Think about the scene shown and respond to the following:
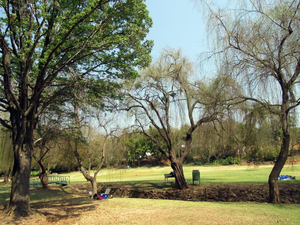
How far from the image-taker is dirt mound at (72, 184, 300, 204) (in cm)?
1164

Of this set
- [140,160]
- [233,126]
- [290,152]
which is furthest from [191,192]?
[140,160]

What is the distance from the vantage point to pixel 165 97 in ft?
49.9

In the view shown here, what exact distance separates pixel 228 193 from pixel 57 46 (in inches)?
440

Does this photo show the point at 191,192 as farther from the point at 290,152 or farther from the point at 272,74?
the point at 272,74

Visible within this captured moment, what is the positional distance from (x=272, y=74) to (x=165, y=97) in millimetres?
7379

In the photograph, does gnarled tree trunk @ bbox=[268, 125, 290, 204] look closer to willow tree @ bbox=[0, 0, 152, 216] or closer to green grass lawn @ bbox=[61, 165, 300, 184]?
green grass lawn @ bbox=[61, 165, 300, 184]

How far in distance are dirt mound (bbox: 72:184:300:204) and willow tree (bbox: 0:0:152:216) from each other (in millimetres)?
8461

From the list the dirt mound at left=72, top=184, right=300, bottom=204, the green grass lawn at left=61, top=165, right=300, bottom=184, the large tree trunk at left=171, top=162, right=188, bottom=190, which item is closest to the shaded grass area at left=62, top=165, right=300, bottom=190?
the green grass lawn at left=61, top=165, right=300, bottom=184

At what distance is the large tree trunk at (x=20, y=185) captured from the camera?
25.2 feet

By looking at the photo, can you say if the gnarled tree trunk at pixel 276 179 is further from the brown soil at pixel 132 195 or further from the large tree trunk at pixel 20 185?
the large tree trunk at pixel 20 185

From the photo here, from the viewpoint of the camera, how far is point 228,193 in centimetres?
1323

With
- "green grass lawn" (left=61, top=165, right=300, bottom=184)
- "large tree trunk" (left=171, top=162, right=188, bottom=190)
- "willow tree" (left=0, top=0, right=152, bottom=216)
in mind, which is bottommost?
"green grass lawn" (left=61, top=165, right=300, bottom=184)

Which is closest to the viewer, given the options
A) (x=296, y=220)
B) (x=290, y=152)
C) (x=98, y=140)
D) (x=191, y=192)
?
(x=296, y=220)

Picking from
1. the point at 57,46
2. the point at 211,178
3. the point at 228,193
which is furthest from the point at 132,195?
the point at 57,46
